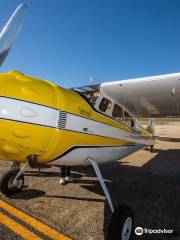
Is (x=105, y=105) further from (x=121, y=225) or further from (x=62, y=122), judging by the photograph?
(x=121, y=225)

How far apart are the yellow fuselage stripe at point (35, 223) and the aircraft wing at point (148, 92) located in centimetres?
287

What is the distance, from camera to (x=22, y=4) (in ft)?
20.9

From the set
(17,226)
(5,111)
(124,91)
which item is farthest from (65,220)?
(124,91)

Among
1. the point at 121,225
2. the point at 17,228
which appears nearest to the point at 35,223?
the point at 17,228

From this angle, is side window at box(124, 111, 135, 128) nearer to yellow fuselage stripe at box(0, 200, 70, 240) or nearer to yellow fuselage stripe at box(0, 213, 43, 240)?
yellow fuselage stripe at box(0, 200, 70, 240)

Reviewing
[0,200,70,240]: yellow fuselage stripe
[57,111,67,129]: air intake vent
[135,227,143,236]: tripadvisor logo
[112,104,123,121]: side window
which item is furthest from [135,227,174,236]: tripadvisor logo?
[112,104,123,121]: side window

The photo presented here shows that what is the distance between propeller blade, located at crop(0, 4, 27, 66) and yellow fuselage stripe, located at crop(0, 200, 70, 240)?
2598mm

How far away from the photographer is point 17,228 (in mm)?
3965

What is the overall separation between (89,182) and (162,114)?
3.69m

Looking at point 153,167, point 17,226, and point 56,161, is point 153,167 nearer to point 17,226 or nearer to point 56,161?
point 56,161

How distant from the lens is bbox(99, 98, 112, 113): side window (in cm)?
544

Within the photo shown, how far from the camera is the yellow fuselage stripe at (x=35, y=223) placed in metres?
3.75

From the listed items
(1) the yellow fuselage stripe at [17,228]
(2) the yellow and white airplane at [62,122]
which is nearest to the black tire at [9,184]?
(2) the yellow and white airplane at [62,122]

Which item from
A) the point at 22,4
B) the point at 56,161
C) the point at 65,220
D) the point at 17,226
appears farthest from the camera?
the point at 22,4
